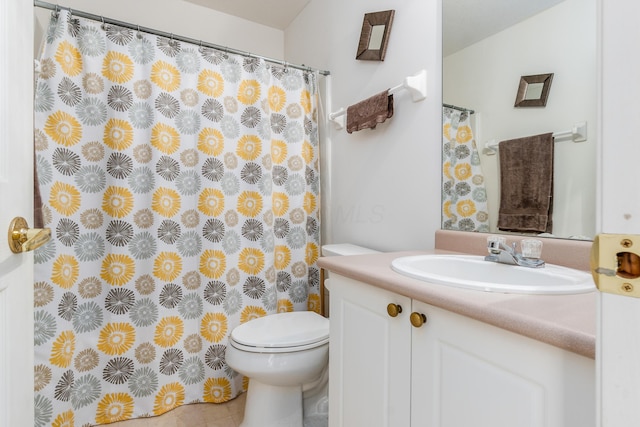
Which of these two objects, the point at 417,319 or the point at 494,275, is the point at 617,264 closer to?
the point at 417,319

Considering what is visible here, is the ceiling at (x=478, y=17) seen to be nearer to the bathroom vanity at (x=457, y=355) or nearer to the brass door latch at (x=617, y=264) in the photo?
the bathroom vanity at (x=457, y=355)

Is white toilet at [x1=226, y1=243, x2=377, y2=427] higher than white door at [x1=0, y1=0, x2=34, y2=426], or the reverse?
white door at [x1=0, y1=0, x2=34, y2=426]

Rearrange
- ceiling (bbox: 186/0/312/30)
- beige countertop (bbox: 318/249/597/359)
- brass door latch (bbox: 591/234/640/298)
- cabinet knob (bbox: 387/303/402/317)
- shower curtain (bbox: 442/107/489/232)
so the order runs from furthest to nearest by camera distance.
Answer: ceiling (bbox: 186/0/312/30) → shower curtain (bbox: 442/107/489/232) → cabinet knob (bbox: 387/303/402/317) → beige countertop (bbox: 318/249/597/359) → brass door latch (bbox: 591/234/640/298)

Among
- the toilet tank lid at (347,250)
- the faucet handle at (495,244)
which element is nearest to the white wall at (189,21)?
the toilet tank lid at (347,250)

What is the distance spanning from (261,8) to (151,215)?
1.67 meters

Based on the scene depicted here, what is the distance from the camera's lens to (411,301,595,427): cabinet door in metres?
0.48

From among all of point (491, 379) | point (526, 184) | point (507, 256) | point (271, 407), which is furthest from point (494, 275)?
point (271, 407)

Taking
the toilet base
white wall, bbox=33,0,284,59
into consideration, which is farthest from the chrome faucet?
white wall, bbox=33,0,284,59

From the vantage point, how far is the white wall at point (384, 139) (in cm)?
133

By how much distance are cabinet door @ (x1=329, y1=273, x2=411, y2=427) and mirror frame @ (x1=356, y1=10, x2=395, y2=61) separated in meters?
1.12

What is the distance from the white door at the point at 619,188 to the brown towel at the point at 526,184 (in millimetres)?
782

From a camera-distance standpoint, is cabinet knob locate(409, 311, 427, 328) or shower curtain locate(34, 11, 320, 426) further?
shower curtain locate(34, 11, 320, 426)

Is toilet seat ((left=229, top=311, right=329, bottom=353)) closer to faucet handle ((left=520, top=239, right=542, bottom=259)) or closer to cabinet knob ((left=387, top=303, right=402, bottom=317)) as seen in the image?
cabinet knob ((left=387, top=303, right=402, bottom=317))

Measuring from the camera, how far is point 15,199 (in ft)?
1.78
